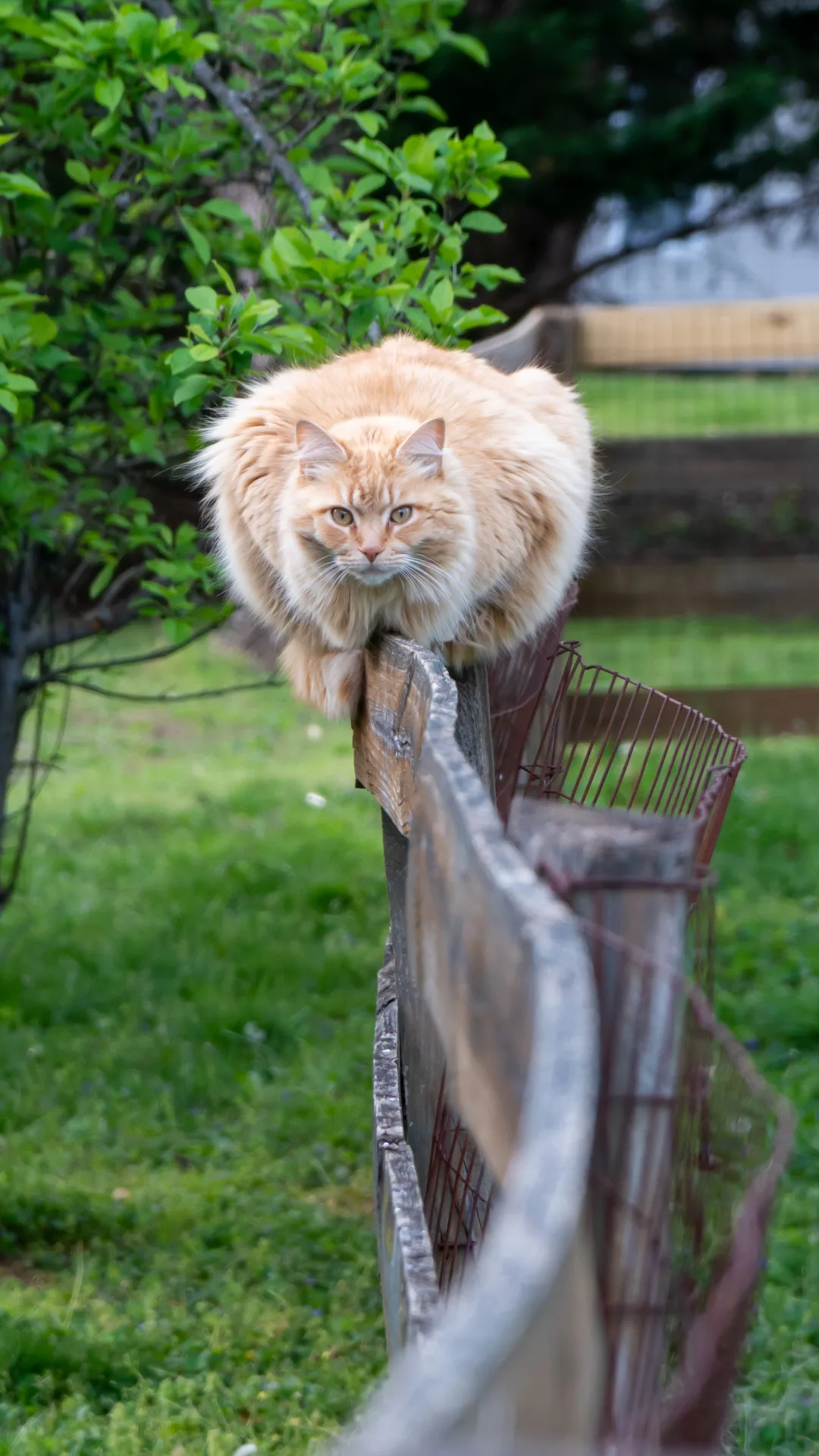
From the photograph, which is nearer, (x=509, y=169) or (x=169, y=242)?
(x=509, y=169)

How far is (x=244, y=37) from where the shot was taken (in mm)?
Answer: 3346

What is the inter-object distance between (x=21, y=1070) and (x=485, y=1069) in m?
3.53

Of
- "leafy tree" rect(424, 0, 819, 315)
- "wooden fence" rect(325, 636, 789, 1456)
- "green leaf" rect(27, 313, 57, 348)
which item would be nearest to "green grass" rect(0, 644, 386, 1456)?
"wooden fence" rect(325, 636, 789, 1456)

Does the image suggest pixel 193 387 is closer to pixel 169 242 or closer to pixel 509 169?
pixel 509 169

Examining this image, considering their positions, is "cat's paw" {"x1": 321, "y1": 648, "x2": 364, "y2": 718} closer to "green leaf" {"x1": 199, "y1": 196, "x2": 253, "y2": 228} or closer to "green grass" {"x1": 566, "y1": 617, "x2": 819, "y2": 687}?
"green leaf" {"x1": 199, "y1": 196, "x2": 253, "y2": 228}

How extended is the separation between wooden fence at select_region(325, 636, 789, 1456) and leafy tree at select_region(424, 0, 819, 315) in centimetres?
536

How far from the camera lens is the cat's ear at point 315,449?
2.46m

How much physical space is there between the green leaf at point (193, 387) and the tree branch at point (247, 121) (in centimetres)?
63

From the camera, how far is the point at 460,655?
8.66ft

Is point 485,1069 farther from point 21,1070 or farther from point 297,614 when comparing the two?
point 21,1070

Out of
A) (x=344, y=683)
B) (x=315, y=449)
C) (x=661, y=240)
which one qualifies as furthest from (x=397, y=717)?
(x=661, y=240)

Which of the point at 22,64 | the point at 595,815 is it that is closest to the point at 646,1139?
the point at 595,815

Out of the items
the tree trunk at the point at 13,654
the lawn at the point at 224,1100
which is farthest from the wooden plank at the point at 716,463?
the tree trunk at the point at 13,654

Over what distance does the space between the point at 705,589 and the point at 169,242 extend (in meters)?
3.63
